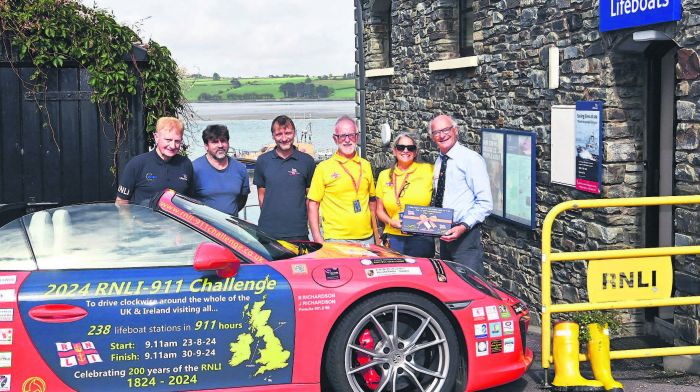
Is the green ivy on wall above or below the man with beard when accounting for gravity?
above

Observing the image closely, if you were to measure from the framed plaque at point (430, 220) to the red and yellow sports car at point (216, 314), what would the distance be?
114 centimetres

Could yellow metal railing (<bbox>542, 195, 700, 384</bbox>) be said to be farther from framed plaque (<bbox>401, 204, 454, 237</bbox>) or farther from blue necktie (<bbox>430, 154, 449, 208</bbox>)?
blue necktie (<bbox>430, 154, 449, 208</bbox>)

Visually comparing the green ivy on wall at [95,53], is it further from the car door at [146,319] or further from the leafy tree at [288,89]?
the leafy tree at [288,89]

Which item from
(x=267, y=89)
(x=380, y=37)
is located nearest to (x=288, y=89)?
(x=267, y=89)

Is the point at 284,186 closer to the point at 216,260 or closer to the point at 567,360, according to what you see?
the point at 216,260

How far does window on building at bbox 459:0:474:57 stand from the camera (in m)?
12.6

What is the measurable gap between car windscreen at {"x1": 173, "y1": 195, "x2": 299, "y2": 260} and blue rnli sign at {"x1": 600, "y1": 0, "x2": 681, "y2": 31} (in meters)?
3.56

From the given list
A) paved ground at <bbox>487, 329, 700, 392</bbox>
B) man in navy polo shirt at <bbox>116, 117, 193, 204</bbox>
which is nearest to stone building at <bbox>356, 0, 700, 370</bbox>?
paved ground at <bbox>487, 329, 700, 392</bbox>

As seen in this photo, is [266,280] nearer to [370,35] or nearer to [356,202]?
[356,202]

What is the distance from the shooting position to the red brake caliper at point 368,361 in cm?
557

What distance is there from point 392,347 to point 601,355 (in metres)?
1.55

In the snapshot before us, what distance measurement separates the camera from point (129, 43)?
960cm

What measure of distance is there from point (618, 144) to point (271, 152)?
Answer: 10.4 ft

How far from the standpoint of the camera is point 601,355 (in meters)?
6.20
